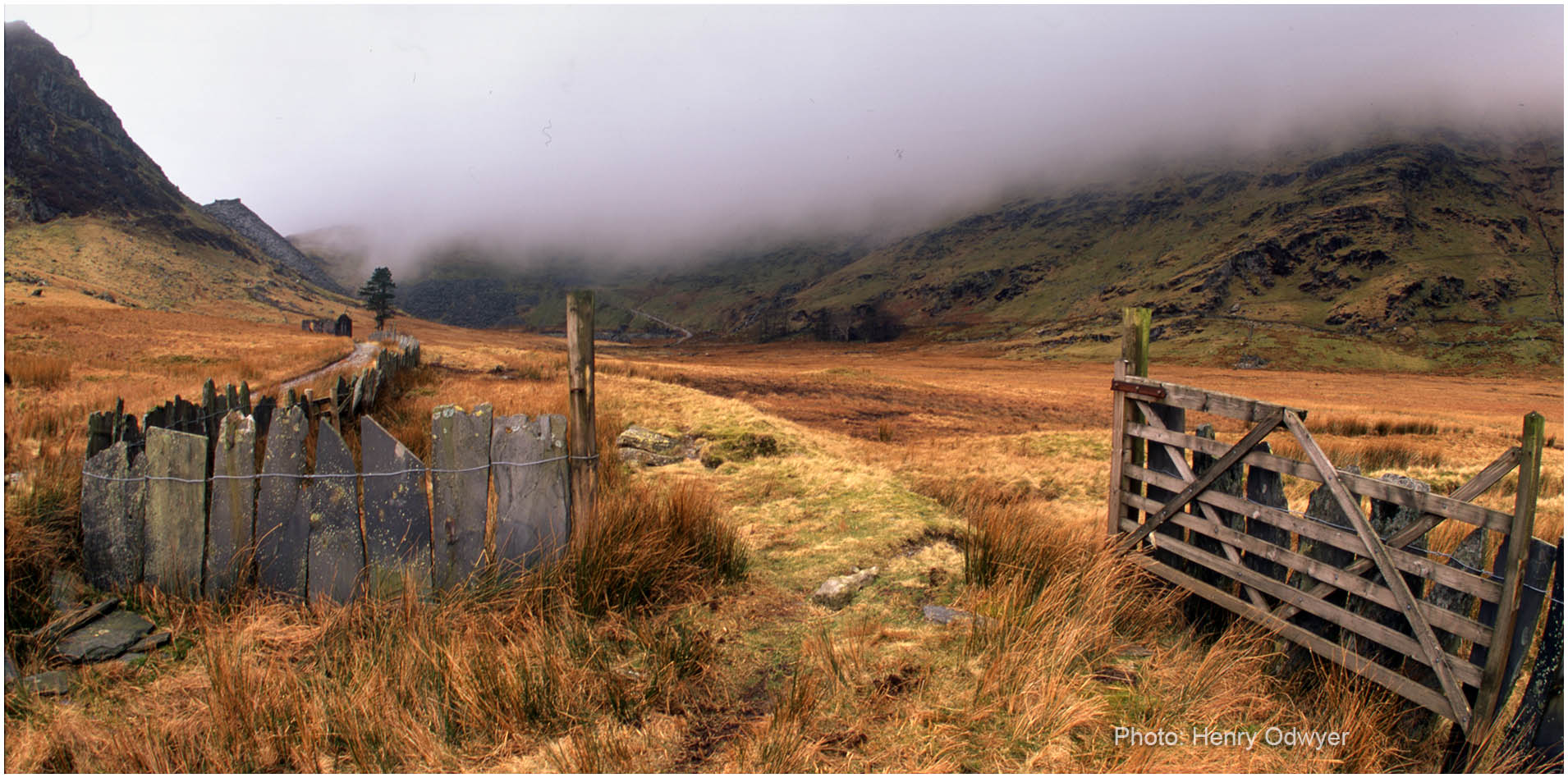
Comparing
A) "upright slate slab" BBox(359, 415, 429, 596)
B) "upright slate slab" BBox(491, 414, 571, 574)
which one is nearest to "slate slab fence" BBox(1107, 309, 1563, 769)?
"upright slate slab" BBox(491, 414, 571, 574)

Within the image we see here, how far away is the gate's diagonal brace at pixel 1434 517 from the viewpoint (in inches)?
113

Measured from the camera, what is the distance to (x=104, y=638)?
3332mm

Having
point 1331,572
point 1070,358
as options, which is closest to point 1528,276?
point 1070,358

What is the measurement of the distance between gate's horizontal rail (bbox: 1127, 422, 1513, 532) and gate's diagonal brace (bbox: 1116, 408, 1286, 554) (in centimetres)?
10

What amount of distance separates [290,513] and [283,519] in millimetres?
62

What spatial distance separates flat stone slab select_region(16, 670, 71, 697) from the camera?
2877 mm

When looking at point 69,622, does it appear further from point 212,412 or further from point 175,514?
point 212,412

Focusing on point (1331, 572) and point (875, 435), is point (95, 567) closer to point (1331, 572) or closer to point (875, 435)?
point (1331, 572)

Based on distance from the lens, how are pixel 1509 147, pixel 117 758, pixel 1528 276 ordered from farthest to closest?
pixel 1509 147 → pixel 1528 276 → pixel 117 758

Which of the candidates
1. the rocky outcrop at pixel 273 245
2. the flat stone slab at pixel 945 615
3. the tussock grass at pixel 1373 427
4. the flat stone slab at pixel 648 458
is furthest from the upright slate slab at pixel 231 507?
the rocky outcrop at pixel 273 245

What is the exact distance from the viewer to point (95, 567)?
12.6 ft

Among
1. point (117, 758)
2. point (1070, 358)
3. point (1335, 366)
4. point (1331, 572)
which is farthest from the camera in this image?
point (1070, 358)

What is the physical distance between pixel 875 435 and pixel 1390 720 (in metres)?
13.9

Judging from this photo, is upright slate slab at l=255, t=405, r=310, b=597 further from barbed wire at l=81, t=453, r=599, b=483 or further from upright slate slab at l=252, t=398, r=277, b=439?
upright slate slab at l=252, t=398, r=277, b=439
